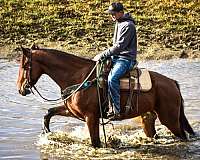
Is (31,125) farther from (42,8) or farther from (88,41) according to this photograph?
(42,8)

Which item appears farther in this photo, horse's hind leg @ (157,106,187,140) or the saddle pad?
horse's hind leg @ (157,106,187,140)

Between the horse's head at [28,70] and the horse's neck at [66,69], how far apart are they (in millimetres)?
164

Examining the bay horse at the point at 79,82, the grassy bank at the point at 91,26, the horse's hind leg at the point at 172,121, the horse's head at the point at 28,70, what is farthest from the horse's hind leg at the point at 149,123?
the grassy bank at the point at 91,26

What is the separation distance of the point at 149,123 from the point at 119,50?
5.64 feet

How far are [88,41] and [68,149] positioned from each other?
15.1 m

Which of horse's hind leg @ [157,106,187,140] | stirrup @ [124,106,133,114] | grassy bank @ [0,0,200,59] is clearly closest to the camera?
stirrup @ [124,106,133,114]

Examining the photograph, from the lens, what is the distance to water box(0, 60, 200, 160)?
9.70 metres

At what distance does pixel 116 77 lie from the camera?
9.50 meters

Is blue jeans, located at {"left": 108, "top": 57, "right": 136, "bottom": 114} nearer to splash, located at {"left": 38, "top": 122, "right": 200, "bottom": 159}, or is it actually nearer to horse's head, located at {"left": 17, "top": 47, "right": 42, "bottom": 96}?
splash, located at {"left": 38, "top": 122, "right": 200, "bottom": 159}

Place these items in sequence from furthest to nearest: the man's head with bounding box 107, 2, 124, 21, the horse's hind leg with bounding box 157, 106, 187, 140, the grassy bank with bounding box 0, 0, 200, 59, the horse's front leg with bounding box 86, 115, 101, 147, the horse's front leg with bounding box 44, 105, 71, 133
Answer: the grassy bank with bounding box 0, 0, 200, 59
the horse's front leg with bounding box 44, 105, 71, 133
the horse's hind leg with bounding box 157, 106, 187, 140
the horse's front leg with bounding box 86, 115, 101, 147
the man's head with bounding box 107, 2, 124, 21

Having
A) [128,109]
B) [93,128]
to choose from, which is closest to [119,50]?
[128,109]

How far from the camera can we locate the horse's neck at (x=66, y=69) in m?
9.76

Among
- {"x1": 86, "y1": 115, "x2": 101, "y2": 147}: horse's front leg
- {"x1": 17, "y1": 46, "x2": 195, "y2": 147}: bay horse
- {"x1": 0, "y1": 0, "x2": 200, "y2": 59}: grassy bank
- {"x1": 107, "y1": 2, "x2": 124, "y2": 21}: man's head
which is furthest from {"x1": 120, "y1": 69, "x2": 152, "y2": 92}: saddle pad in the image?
{"x1": 0, "y1": 0, "x2": 200, "y2": 59}: grassy bank

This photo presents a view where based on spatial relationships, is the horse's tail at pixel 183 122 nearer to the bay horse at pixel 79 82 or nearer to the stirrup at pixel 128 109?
the bay horse at pixel 79 82
